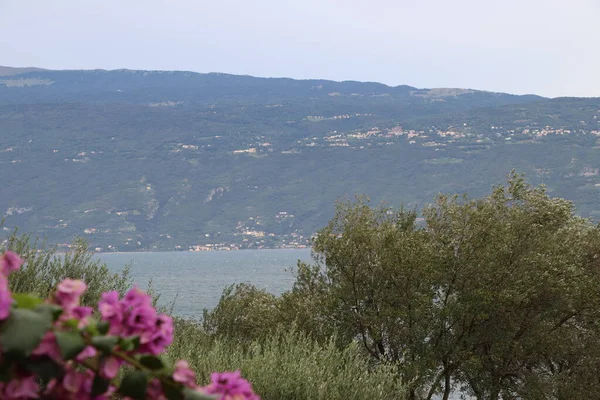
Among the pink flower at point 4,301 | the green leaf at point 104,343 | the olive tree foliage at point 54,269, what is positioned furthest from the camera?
the olive tree foliage at point 54,269

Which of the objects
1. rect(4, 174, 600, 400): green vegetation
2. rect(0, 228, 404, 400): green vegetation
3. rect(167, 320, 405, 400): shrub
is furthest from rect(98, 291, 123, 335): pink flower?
rect(4, 174, 600, 400): green vegetation

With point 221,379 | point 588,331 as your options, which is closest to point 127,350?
point 221,379

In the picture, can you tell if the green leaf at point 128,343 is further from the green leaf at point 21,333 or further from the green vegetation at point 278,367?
the green vegetation at point 278,367

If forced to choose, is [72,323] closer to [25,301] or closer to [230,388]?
[25,301]

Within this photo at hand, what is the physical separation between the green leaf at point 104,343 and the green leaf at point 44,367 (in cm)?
12

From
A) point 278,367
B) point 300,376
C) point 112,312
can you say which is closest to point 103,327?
point 112,312

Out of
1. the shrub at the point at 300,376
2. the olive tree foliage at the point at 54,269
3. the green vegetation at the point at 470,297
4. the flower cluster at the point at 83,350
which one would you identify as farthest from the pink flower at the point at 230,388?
the green vegetation at the point at 470,297

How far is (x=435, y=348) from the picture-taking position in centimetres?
2716

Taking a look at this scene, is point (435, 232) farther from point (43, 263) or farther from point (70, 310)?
point (70, 310)

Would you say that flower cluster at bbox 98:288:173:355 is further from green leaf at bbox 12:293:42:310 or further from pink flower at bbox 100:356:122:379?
green leaf at bbox 12:293:42:310

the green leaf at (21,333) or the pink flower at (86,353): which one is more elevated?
the green leaf at (21,333)

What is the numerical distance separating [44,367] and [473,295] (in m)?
24.8

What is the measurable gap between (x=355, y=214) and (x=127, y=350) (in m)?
26.3

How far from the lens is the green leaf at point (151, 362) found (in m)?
2.68
